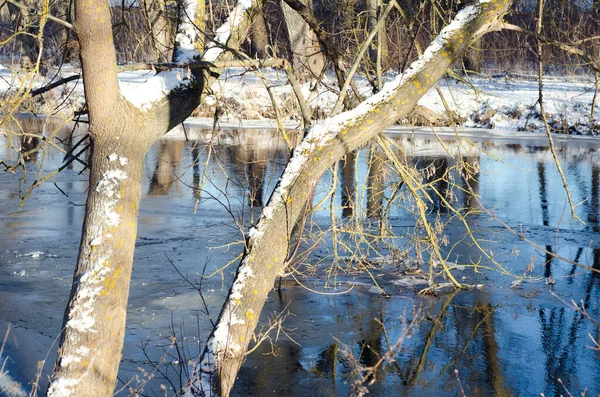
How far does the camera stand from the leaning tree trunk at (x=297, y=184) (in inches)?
153

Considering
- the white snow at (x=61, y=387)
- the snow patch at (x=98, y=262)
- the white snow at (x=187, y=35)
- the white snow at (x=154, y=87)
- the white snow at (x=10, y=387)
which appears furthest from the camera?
the white snow at (x=10, y=387)

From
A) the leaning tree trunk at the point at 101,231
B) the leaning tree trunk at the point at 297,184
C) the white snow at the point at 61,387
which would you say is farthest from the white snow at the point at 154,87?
the white snow at the point at 61,387

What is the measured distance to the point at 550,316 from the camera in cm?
699

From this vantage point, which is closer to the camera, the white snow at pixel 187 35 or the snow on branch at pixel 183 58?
the snow on branch at pixel 183 58

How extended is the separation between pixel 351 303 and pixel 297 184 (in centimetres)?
334

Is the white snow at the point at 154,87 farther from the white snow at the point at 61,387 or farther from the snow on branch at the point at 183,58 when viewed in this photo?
the white snow at the point at 61,387

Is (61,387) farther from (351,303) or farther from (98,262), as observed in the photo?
(351,303)

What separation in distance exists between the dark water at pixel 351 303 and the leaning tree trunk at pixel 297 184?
0.28m

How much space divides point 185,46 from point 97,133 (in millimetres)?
996

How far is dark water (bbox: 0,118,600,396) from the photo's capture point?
223 inches

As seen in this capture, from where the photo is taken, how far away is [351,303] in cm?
738

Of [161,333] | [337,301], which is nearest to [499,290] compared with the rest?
[337,301]

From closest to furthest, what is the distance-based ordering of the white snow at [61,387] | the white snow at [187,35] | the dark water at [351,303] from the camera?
the white snow at [61,387] < the white snow at [187,35] < the dark water at [351,303]

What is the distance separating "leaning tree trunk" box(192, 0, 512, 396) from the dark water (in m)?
0.28
